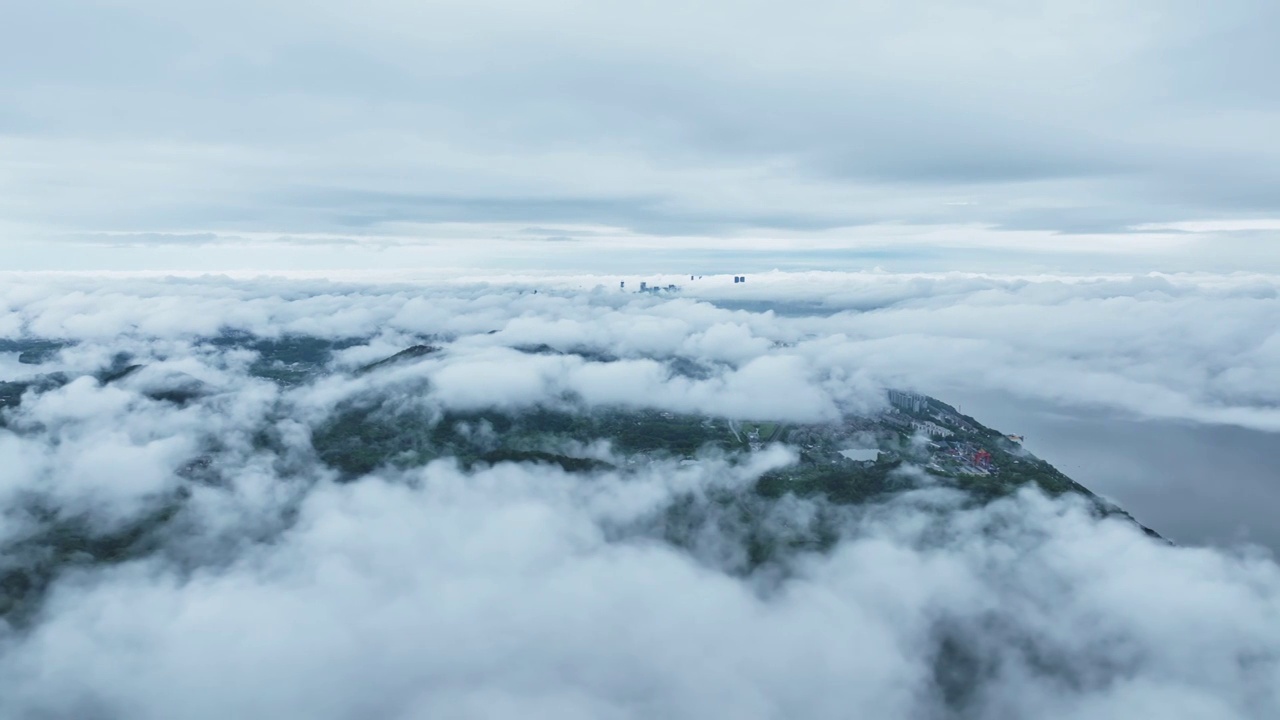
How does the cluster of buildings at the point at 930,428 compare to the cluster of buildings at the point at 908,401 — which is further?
→ the cluster of buildings at the point at 908,401

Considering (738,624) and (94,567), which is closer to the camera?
(738,624)

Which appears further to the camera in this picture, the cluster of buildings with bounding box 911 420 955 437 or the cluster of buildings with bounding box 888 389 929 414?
the cluster of buildings with bounding box 888 389 929 414

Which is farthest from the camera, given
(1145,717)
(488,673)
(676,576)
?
(676,576)

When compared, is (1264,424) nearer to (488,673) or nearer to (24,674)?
(488,673)

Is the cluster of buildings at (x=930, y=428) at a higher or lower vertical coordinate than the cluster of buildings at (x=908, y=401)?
lower

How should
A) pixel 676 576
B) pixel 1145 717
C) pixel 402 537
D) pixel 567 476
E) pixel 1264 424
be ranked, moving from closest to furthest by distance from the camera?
pixel 1145 717
pixel 676 576
pixel 402 537
pixel 567 476
pixel 1264 424

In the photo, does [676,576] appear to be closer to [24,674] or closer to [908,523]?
[908,523]

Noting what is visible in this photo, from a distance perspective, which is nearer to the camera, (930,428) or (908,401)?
(930,428)

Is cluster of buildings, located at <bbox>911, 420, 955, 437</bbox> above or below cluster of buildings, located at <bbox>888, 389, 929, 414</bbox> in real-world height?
below

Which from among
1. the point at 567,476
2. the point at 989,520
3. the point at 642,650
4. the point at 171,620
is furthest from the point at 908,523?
the point at 171,620

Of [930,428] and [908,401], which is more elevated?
[908,401]
